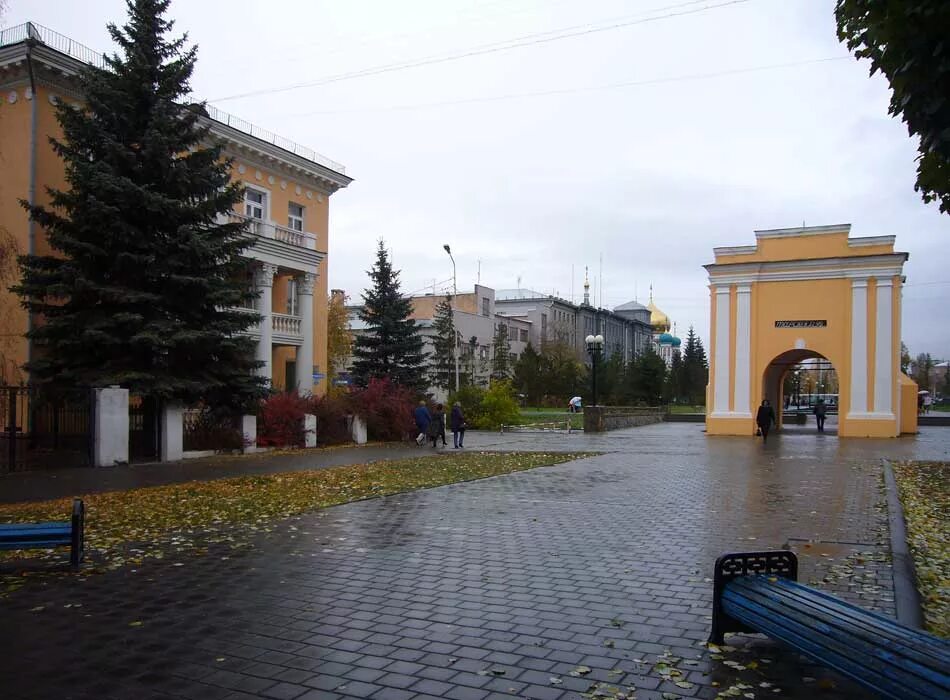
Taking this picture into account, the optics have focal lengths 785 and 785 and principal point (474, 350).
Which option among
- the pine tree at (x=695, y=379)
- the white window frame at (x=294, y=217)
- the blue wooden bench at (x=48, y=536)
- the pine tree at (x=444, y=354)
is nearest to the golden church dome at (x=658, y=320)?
the pine tree at (x=695, y=379)

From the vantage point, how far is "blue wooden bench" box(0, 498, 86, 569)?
732cm

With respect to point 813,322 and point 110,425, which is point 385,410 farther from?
point 813,322

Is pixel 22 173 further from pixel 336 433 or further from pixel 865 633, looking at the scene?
pixel 865 633

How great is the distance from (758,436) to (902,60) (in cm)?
3341

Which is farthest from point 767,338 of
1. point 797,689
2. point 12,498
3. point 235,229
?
point 797,689

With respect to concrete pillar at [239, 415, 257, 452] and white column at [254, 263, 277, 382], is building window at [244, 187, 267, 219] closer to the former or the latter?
white column at [254, 263, 277, 382]

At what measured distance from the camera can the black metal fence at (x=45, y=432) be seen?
56.9 feet

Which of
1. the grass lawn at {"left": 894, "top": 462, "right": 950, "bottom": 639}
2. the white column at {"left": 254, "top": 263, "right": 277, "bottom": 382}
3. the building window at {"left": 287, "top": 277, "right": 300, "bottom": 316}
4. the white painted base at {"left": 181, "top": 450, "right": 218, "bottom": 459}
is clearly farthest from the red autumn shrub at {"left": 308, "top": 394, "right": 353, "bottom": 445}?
the grass lawn at {"left": 894, "top": 462, "right": 950, "bottom": 639}

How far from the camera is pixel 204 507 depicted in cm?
1205

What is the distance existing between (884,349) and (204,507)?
32.6 m

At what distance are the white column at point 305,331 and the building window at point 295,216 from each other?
432cm

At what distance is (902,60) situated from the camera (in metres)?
4.13

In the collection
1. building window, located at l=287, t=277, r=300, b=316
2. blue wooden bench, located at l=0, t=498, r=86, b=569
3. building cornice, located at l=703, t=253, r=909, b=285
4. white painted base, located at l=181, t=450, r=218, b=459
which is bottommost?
white painted base, located at l=181, t=450, r=218, b=459

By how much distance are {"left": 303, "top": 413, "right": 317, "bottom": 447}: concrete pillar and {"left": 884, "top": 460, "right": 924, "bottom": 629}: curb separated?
17646 mm
